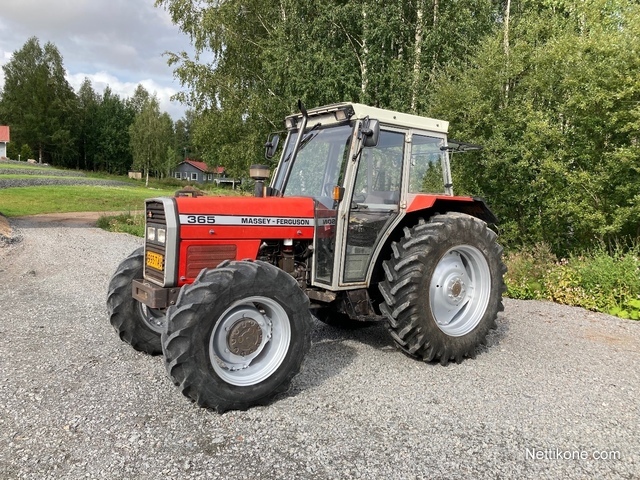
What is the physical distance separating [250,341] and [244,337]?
0.20 feet

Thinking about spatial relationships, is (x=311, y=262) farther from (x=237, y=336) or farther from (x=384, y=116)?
(x=384, y=116)

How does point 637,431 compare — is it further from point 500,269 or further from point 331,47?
point 331,47

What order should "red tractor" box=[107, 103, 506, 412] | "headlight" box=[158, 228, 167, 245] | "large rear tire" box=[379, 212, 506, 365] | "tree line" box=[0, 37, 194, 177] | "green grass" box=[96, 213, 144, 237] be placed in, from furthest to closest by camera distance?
"tree line" box=[0, 37, 194, 177] < "green grass" box=[96, 213, 144, 237] < "large rear tire" box=[379, 212, 506, 365] < "headlight" box=[158, 228, 167, 245] < "red tractor" box=[107, 103, 506, 412]

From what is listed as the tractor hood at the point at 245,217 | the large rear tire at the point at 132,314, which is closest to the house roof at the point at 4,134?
the large rear tire at the point at 132,314

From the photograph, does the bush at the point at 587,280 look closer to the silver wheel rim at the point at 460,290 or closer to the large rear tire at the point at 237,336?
the silver wheel rim at the point at 460,290

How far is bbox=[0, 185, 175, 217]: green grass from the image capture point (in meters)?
24.1

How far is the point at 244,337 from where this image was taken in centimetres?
380

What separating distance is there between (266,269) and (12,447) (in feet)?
6.58

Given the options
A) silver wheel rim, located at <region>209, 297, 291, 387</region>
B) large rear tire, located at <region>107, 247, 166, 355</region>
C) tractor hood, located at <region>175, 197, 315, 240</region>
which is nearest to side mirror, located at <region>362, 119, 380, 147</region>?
tractor hood, located at <region>175, 197, 315, 240</region>

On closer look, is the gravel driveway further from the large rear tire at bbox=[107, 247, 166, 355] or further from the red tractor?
the red tractor

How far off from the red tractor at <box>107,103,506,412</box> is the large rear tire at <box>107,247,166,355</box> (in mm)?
11

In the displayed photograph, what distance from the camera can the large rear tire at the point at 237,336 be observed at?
11.4ft

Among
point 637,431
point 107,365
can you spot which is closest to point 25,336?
point 107,365

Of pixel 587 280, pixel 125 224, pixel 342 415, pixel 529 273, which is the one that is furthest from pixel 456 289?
pixel 125 224
